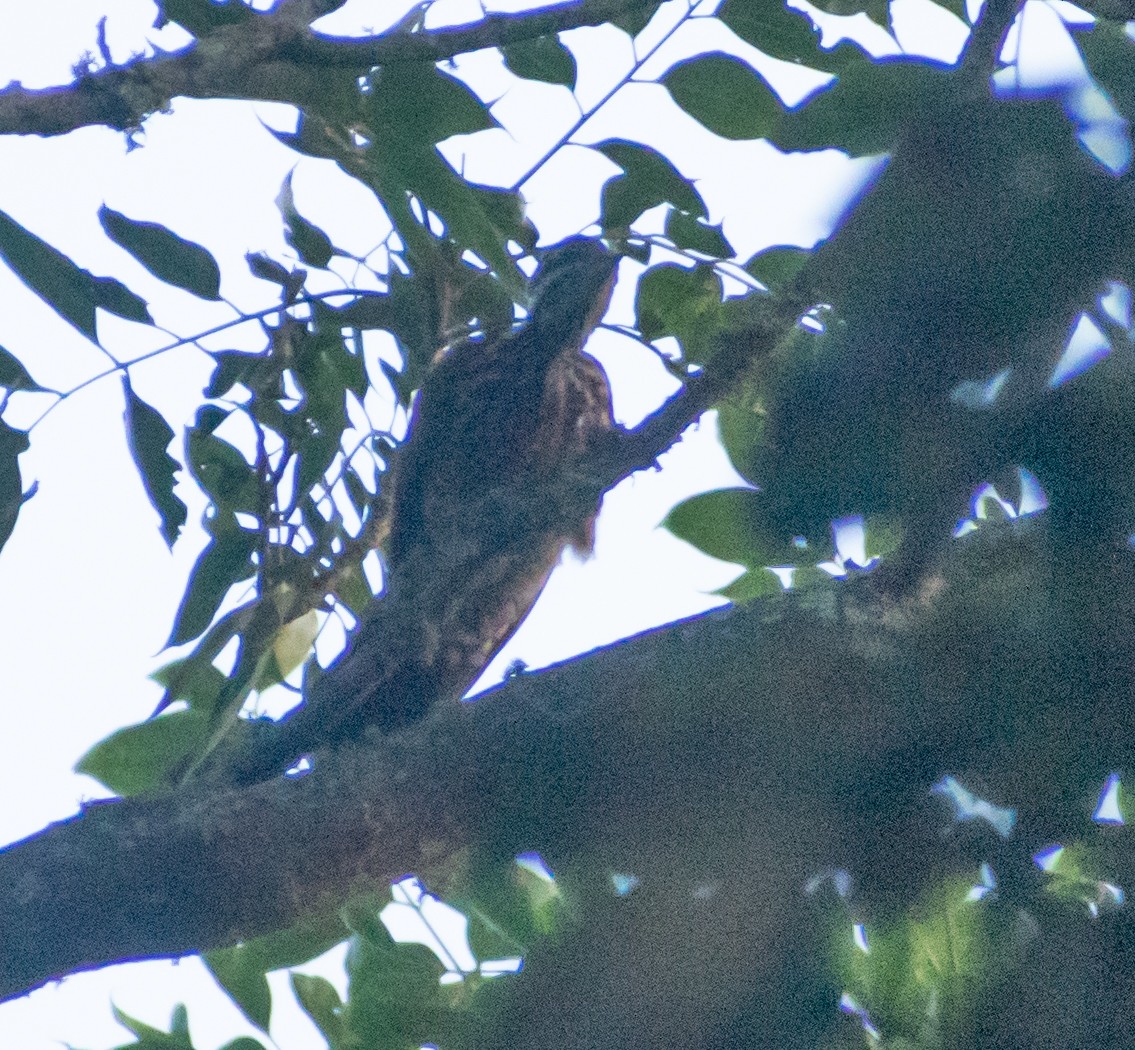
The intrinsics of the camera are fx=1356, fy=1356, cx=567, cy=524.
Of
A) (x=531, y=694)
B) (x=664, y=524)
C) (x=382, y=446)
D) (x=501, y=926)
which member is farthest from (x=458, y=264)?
(x=501, y=926)

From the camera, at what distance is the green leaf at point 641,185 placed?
181 centimetres

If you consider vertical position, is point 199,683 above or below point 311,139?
below

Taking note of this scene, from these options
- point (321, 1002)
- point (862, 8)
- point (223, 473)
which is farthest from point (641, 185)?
point (321, 1002)

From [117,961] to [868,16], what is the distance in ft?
4.74

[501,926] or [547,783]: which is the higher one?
[547,783]

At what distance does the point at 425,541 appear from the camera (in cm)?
243

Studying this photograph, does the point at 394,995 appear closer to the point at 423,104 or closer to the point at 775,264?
the point at 423,104

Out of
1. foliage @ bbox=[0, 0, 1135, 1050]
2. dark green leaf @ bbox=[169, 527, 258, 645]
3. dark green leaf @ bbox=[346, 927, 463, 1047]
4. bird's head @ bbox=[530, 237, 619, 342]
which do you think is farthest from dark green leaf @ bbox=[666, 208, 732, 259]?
dark green leaf @ bbox=[346, 927, 463, 1047]

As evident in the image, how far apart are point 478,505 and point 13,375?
103cm

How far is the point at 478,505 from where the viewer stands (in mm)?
2580

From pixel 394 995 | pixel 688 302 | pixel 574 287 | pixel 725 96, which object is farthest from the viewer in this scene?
pixel 574 287

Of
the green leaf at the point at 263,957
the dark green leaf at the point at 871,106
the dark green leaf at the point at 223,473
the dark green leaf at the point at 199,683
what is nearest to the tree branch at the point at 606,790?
the green leaf at the point at 263,957

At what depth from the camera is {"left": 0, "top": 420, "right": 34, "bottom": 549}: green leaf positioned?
5.34 feet

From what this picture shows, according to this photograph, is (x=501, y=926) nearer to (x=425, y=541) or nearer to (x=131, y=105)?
(x=131, y=105)
